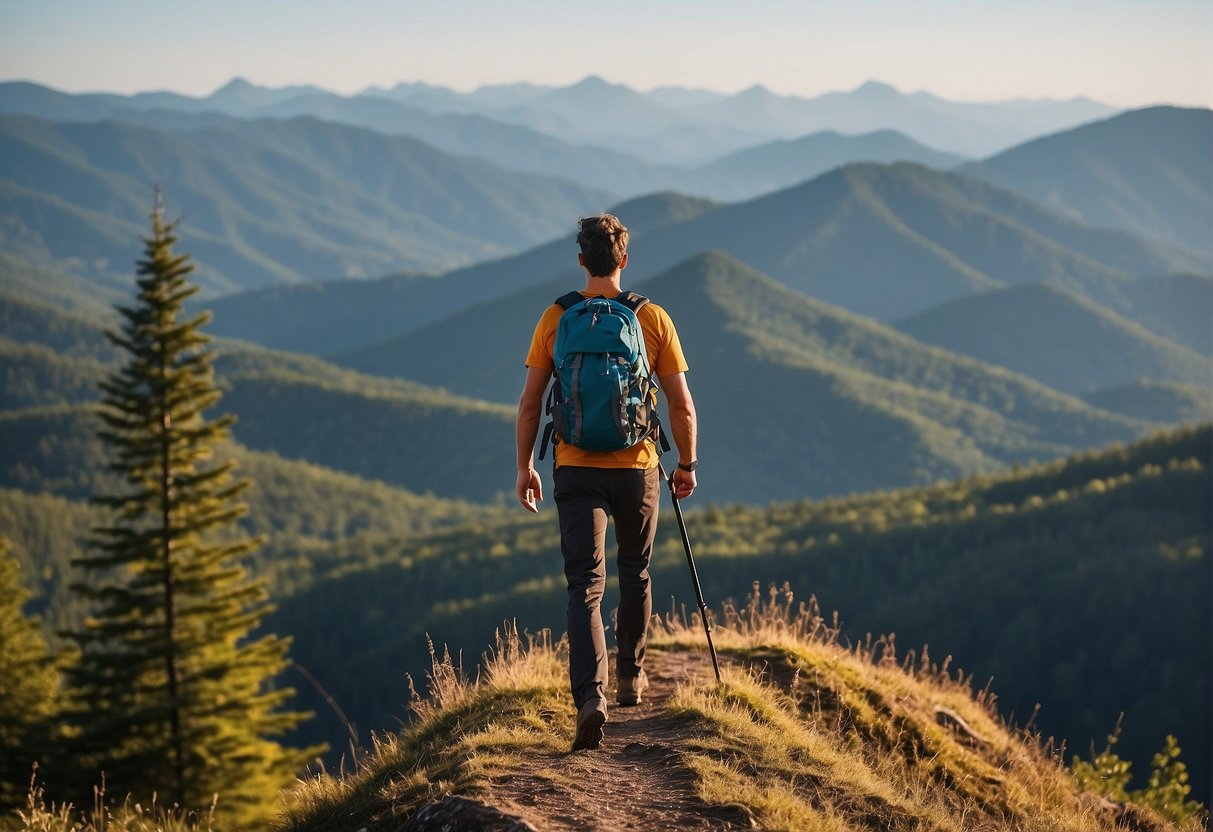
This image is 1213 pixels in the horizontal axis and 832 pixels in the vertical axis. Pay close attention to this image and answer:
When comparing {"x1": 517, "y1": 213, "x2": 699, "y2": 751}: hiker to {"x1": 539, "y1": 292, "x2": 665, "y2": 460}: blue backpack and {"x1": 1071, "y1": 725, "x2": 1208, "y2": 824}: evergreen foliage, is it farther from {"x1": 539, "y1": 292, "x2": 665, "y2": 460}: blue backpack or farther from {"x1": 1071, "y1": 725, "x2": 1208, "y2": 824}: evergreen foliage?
{"x1": 1071, "y1": 725, "x2": 1208, "y2": 824}: evergreen foliage

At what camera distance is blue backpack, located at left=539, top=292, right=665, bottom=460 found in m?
7.03

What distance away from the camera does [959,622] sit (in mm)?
99688

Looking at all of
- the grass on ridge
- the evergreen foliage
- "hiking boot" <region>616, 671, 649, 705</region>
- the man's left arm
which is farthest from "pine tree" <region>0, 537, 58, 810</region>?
the man's left arm

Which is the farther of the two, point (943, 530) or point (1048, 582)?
point (943, 530)

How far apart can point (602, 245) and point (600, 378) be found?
2.96 feet

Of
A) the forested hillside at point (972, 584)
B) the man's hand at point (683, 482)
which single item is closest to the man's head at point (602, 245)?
the man's hand at point (683, 482)

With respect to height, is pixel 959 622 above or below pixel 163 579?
below

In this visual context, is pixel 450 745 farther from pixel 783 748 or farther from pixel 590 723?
pixel 783 748

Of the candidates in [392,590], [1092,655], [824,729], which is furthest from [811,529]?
[824,729]

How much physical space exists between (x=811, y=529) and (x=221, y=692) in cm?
10488

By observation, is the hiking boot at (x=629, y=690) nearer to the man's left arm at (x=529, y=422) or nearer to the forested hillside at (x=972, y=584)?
the man's left arm at (x=529, y=422)

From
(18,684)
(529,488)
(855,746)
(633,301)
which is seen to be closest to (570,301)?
(633,301)

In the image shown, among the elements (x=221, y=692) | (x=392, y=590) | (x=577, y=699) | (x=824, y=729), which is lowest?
→ (x=392, y=590)

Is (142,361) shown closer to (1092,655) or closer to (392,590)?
(1092,655)
